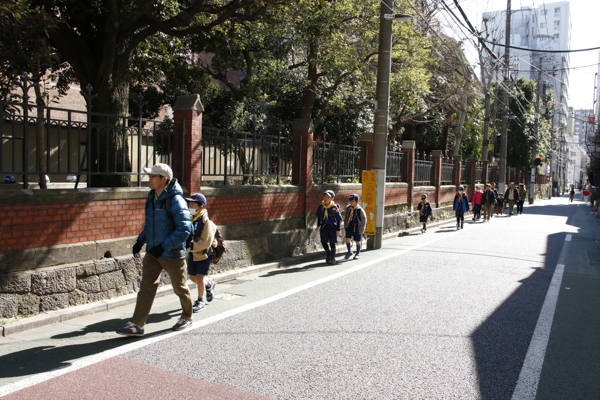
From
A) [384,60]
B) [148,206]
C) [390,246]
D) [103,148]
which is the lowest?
[390,246]

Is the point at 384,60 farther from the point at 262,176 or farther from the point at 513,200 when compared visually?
the point at 513,200

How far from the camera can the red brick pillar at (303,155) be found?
12.1 meters

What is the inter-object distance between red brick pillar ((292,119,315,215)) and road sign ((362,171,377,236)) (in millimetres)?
1790

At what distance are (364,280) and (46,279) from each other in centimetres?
509

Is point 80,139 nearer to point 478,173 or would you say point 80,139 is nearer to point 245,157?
point 245,157

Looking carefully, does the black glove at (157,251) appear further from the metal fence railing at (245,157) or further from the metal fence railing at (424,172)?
the metal fence railing at (424,172)

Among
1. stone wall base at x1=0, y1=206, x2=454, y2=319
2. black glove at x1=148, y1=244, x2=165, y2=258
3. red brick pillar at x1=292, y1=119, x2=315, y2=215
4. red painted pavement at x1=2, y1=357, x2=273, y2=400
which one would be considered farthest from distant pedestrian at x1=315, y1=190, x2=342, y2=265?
red painted pavement at x1=2, y1=357, x2=273, y2=400

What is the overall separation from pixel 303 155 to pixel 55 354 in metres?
8.19

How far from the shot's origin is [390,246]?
547 inches

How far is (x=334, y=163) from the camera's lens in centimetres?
1402

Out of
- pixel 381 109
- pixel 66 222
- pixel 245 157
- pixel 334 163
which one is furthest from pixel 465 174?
pixel 66 222

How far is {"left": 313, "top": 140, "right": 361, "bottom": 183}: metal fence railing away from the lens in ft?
43.0

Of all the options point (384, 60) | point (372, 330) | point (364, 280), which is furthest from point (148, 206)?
point (384, 60)

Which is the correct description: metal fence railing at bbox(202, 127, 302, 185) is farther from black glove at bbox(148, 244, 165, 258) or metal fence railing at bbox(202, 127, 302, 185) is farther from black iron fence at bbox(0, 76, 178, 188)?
black glove at bbox(148, 244, 165, 258)
